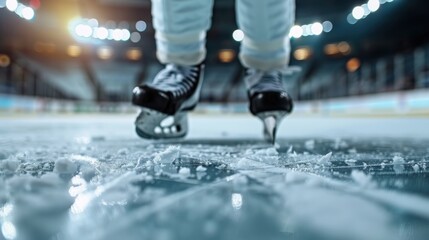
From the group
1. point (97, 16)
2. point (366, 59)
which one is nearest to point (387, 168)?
point (366, 59)

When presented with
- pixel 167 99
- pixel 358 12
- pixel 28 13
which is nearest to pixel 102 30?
pixel 28 13

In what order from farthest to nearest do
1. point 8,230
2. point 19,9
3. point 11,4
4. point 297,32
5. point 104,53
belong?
point 104,53 → point 297,32 → point 19,9 → point 11,4 → point 8,230

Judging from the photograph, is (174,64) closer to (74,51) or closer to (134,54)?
(134,54)

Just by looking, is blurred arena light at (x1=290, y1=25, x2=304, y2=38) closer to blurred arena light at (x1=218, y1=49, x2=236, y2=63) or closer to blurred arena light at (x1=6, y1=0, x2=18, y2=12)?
blurred arena light at (x1=218, y1=49, x2=236, y2=63)

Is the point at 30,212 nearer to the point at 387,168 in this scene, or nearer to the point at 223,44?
the point at 387,168

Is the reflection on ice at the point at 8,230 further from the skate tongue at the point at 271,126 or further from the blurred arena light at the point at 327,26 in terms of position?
the blurred arena light at the point at 327,26

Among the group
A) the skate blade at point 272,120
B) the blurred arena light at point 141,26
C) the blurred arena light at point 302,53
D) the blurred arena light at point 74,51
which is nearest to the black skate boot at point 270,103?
the skate blade at point 272,120

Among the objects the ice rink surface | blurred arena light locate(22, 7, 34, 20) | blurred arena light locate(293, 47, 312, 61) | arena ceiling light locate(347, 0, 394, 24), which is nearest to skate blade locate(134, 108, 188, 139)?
the ice rink surface
